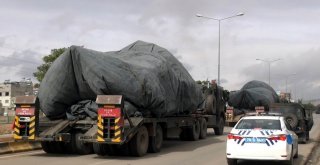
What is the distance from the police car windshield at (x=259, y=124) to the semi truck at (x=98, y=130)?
369 cm

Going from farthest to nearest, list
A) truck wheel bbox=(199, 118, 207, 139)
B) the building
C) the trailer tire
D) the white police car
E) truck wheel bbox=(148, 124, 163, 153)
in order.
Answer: the building → truck wheel bbox=(199, 118, 207, 139) → the trailer tire → truck wheel bbox=(148, 124, 163, 153) → the white police car

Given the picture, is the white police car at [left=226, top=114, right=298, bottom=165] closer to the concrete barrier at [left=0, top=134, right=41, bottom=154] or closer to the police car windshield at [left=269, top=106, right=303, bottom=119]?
the concrete barrier at [left=0, top=134, right=41, bottom=154]

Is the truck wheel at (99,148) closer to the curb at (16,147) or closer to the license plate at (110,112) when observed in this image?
the license plate at (110,112)

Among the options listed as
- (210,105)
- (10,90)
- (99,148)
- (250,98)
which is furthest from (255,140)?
(10,90)

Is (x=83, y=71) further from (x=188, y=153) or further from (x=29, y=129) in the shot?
(x=188, y=153)

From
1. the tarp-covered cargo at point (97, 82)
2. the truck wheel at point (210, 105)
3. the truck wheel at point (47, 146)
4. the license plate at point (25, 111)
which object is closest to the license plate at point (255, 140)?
the tarp-covered cargo at point (97, 82)

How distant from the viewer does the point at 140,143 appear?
15250 mm

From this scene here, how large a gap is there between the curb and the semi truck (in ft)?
4.45

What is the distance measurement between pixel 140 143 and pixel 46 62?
4084 centimetres

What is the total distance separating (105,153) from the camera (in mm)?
15273

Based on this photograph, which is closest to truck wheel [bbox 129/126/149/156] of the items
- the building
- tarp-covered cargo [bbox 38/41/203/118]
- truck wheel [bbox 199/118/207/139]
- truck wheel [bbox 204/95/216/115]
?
tarp-covered cargo [bbox 38/41/203/118]

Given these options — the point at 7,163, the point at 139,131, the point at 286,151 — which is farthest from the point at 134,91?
the point at 286,151

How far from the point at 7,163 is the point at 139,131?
429 centimetres

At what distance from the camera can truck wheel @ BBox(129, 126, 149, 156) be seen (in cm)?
1491
